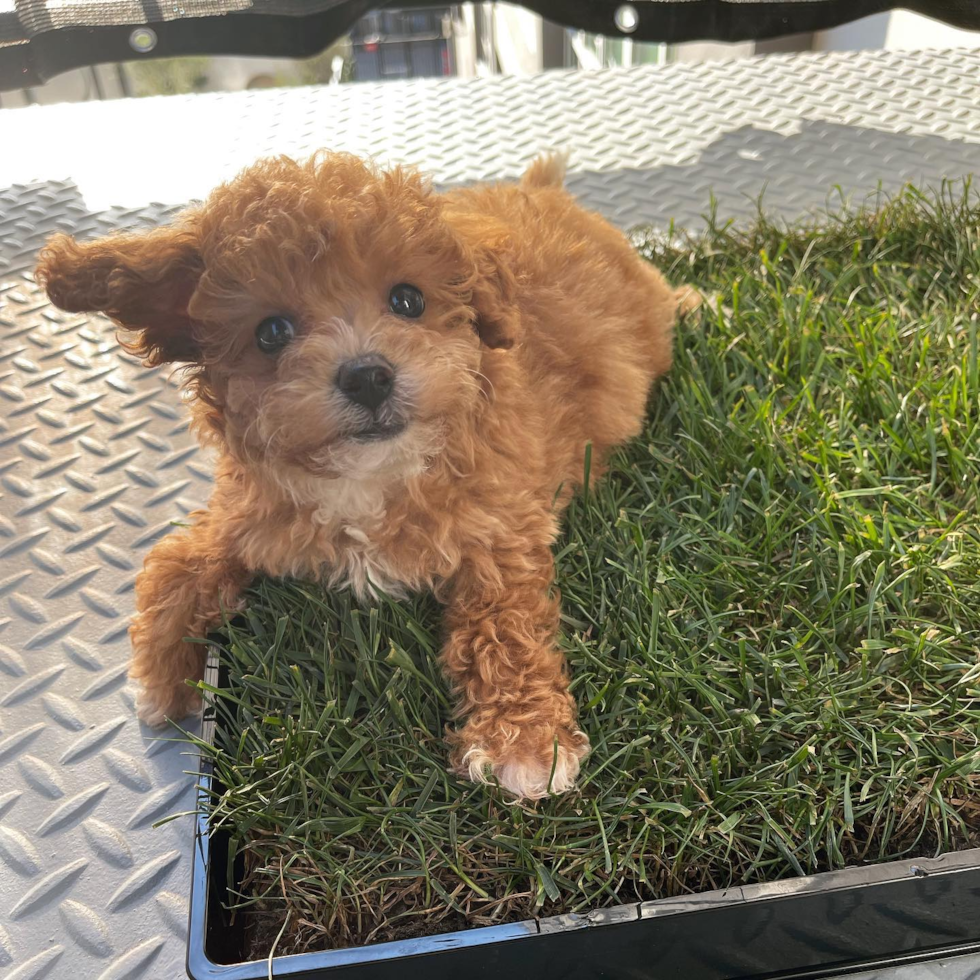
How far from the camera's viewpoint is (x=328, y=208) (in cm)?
115

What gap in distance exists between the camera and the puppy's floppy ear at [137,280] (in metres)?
1.15

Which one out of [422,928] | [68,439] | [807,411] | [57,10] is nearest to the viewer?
[422,928]

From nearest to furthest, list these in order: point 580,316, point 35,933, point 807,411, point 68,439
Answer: point 35,933
point 580,316
point 807,411
point 68,439

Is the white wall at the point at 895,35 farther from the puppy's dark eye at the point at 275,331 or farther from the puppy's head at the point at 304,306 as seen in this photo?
the puppy's dark eye at the point at 275,331

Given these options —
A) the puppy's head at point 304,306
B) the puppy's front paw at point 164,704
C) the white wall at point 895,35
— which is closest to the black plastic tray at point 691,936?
the puppy's front paw at point 164,704

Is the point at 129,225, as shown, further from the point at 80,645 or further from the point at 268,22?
the point at 80,645

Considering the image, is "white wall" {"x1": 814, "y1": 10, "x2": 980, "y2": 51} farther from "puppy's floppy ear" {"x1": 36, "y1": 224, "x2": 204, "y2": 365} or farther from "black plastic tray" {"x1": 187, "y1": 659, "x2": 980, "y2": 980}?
"black plastic tray" {"x1": 187, "y1": 659, "x2": 980, "y2": 980}

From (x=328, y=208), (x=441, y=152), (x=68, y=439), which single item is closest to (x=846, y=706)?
(x=328, y=208)

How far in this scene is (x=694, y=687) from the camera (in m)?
1.34

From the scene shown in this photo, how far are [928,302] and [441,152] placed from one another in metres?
1.61

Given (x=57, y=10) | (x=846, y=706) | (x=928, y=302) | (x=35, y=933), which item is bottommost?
(x=35, y=933)

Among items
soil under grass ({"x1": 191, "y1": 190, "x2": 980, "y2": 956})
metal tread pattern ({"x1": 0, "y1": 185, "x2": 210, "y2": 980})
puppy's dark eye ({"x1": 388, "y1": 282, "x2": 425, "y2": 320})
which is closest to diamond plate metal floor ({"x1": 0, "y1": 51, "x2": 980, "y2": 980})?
metal tread pattern ({"x1": 0, "y1": 185, "x2": 210, "y2": 980})

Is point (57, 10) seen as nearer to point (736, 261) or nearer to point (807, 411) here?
point (736, 261)

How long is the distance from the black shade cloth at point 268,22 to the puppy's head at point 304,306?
145cm
